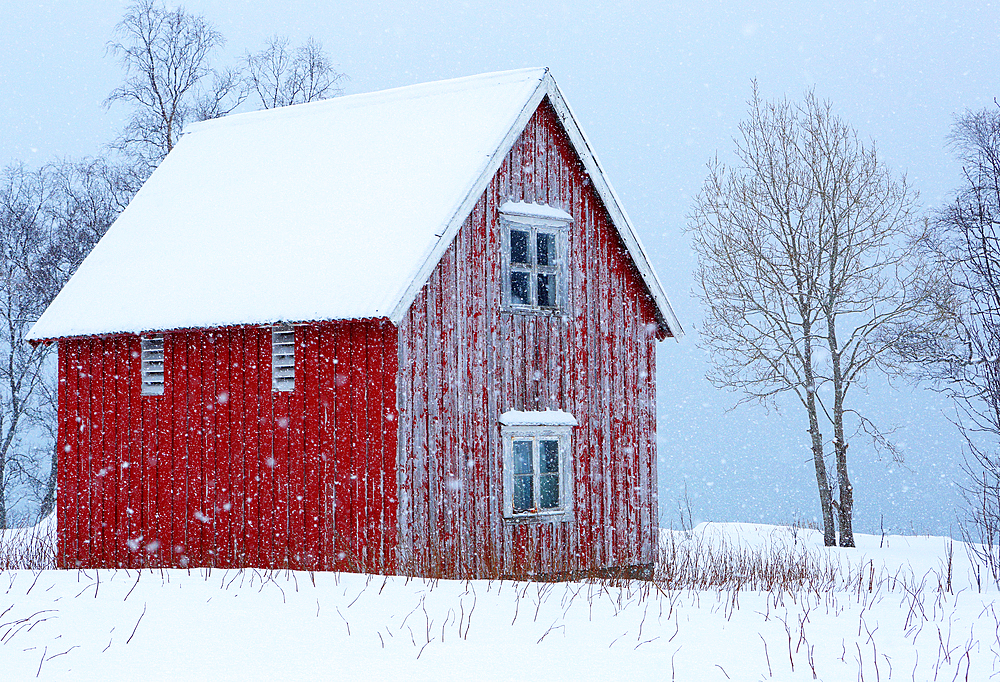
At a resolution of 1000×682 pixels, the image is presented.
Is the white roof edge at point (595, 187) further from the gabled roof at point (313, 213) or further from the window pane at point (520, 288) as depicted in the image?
the window pane at point (520, 288)

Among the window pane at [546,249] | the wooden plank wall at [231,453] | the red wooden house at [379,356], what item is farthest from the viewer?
the window pane at [546,249]

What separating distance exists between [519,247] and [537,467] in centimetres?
323

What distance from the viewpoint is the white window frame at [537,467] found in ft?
52.8

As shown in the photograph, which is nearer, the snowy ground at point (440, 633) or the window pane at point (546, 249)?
the snowy ground at point (440, 633)

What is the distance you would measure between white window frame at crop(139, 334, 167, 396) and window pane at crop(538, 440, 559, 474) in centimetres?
Answer: 564

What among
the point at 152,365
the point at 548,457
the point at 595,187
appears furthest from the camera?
the point at 595,187

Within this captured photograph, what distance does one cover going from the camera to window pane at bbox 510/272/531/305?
16.8m

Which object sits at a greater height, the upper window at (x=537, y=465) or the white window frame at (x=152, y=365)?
the white window frame at (x=152, y=365)

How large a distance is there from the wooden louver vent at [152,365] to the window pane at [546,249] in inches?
226

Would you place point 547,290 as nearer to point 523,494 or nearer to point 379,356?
point 523,494

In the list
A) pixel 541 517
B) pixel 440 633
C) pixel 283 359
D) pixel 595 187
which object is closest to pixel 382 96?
pixel 595 187

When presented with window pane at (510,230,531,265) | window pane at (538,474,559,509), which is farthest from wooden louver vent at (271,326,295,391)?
window pane at (538,474,559,509)

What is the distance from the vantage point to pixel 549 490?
16859mm

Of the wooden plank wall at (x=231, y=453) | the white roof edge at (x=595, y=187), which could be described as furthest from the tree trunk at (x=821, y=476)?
the wooden plank wall at (x=231, y=453)
